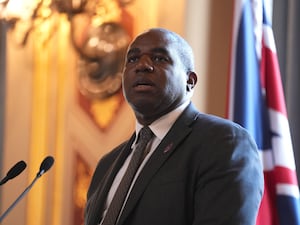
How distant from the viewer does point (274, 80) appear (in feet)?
8.84

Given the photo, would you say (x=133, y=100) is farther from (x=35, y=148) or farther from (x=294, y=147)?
(x=35, y=148)

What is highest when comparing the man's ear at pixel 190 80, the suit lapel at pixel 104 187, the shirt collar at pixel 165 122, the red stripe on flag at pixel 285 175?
the man's ear at pixel 190 80

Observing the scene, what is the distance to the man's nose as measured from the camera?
205cm

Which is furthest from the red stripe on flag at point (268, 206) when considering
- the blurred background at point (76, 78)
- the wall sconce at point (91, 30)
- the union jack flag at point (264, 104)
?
the wall sconce at point (91, 30)

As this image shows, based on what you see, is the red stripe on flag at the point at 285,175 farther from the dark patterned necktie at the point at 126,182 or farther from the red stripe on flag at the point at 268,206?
the dark patterned necktie at the point at 126,182

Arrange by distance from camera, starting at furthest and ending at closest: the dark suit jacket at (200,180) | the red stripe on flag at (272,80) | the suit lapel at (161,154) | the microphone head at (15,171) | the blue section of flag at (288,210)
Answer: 1. the red stripe on flag at (272,80)
2. the blue section of flag at (288,210)
3. the microphone head at (15,171)
4. the suit lapel at (161,154)
5. the dark suit jacket at (200,180)

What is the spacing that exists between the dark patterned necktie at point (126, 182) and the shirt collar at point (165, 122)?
3 centimetres

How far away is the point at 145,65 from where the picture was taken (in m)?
2.05

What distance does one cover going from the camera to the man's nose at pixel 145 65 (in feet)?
6.73

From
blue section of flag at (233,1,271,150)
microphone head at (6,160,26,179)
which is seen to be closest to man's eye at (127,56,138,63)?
microphone head at (6,160,26,179)

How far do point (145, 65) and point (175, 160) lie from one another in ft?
1.16

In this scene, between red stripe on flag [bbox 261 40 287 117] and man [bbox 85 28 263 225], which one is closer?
man [bbox 85 28 263 225]

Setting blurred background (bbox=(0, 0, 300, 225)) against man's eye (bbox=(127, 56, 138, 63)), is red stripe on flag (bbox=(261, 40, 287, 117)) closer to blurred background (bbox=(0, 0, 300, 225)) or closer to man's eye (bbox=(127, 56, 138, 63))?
blurred background (bbox=(0, 0, 300, 225))

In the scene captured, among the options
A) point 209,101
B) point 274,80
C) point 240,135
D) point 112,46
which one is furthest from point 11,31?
point 240,135
